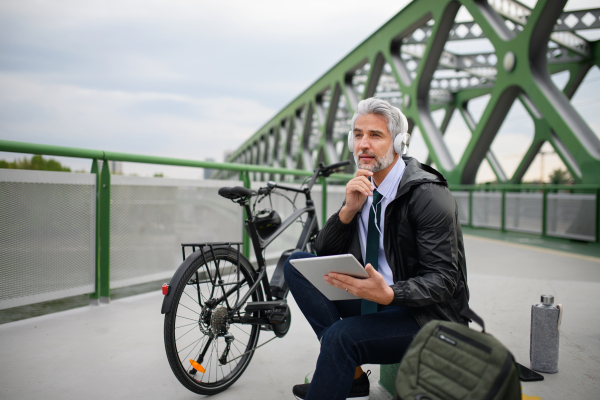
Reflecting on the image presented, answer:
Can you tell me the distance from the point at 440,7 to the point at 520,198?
5.68 metres

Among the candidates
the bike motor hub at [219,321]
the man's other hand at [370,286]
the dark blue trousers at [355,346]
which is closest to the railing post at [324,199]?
the bike motor hub at [219,321]

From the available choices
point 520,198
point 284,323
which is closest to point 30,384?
point 284,323

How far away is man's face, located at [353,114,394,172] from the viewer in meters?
1.58

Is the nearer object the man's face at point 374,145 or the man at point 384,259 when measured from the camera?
the man at point 384,259

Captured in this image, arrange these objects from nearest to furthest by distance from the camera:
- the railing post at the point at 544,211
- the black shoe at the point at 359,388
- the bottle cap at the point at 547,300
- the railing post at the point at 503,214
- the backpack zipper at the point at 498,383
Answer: the backpack zipper at the point at 498,383
the black shoe at the point at 359,388
the bottle cap at the point at 547,300
the railing post at the point at 544,211
the railing post at the point at 503,214

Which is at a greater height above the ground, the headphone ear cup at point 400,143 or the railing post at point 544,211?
the headphone ear cup at point 400,143

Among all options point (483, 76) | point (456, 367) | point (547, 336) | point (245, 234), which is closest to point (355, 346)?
point (456, 367)

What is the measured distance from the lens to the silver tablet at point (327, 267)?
1229 mm

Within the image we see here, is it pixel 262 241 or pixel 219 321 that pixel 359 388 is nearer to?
pixel 219 321

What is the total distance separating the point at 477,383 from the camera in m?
1.01

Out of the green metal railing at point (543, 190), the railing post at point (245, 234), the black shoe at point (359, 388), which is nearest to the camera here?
the black shoe at point (359, 388)

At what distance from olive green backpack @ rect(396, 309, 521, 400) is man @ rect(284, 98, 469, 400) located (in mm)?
193

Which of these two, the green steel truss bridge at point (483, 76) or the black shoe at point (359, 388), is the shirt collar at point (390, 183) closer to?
the black shoe at point (359, 388)

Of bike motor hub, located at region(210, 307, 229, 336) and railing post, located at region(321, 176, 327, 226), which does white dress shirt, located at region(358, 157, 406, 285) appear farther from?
railing post, located at region(321, 176, 327, 226)
